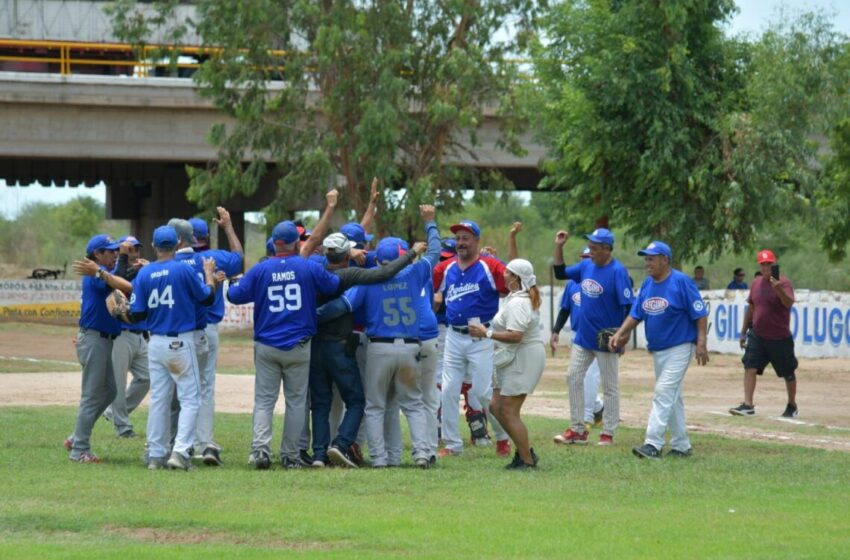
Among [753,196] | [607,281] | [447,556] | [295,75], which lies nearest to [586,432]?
[607,281]

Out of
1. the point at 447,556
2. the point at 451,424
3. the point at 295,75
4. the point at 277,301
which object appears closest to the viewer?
the point at 447,556

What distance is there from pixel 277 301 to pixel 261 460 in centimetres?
139

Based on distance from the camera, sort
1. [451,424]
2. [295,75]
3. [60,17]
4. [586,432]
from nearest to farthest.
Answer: [451,424] < [586,432] < [295,75] < [60,17]

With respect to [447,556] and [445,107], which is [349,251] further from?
[445,107]

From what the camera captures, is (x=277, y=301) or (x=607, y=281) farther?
(x=607, y=281)

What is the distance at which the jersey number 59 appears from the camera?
41.8ft

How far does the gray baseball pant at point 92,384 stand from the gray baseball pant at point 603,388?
15.3 feet

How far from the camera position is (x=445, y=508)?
10.5 m

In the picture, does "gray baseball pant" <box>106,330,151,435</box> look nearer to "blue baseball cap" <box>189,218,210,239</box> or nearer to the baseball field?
the baseball field

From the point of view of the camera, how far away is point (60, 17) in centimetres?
4156

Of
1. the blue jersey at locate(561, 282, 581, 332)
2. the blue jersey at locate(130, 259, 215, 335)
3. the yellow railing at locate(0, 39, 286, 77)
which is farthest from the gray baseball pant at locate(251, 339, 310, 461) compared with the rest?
the yellow railing at locate(0, 39, 286, 77)

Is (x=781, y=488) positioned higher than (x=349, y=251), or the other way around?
(x=349, y=251)

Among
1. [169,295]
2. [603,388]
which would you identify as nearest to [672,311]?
[603,388]

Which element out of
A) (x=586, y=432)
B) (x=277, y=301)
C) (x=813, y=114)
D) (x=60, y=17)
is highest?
(x=60, y=17)
